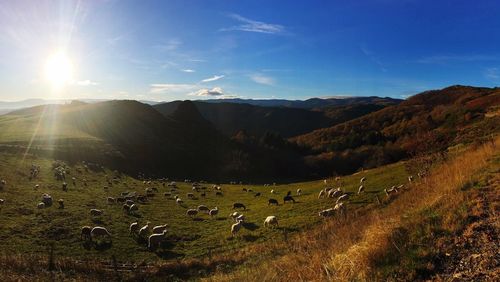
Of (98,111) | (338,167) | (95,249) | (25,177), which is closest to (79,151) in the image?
(25,177)

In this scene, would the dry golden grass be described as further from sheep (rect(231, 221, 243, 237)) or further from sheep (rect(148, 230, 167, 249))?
sheep (rect(231, 221, 243, 237))

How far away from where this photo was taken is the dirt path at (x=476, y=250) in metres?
7.10

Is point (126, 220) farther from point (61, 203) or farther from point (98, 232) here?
point (61, 203)

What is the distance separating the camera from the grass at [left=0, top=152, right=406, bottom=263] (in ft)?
84.3

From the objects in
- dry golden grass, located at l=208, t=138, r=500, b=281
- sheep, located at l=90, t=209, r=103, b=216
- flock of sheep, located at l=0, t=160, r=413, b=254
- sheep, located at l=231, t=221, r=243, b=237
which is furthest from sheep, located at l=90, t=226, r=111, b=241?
dry golden grass, located at l=208, t=138, r=500, b=281

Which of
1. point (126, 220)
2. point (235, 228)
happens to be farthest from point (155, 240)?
point (126, 220)

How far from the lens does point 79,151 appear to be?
273ft

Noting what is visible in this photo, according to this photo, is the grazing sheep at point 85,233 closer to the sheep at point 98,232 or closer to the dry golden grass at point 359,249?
the sheep at point 98,232

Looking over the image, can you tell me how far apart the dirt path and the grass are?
13.8 metres

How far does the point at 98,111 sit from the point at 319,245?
165606 millimetres

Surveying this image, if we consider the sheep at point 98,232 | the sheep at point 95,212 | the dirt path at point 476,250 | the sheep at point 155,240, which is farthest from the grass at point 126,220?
the dirt path at point 476,250

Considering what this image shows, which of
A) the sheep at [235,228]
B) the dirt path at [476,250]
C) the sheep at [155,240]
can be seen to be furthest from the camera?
the sheep at [235,228]

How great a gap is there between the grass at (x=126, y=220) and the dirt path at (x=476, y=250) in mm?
13776

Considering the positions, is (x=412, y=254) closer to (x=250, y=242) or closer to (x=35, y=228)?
(x=250, y=242)
